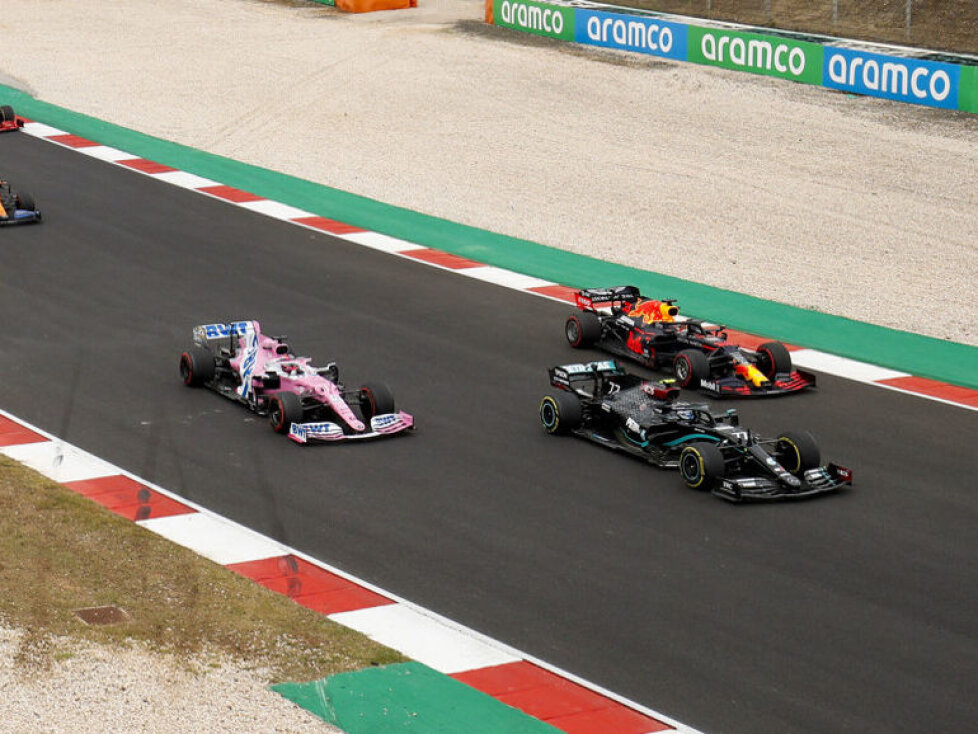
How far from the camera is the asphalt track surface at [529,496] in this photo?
13.8 metres

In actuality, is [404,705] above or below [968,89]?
below

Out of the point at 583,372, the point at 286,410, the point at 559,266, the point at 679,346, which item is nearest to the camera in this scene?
the point at 286,410

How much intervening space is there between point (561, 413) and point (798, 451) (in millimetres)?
3002

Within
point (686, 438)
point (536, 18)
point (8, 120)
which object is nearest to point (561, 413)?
point (686, 438)

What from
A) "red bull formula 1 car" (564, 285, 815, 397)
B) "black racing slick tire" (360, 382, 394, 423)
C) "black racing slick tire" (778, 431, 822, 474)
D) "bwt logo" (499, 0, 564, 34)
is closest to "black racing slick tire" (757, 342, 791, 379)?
"red bull formula 1 car" (564, 285, 815, 397)

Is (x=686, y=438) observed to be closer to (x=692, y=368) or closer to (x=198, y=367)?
(x=692, y=368)

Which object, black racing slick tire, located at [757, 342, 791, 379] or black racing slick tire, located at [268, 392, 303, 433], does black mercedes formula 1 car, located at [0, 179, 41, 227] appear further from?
black racing slick tire, located at [757, 342, 791, 379]

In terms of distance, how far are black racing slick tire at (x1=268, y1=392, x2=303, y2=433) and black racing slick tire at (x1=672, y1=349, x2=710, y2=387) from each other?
17.2ft

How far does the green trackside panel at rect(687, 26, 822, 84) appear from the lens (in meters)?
39.5

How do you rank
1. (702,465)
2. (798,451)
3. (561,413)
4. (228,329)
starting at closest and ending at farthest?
(702,465) < (798,451) < (561,413) < (228,329)

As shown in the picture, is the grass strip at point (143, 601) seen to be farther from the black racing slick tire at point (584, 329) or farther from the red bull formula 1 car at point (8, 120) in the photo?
the red bull formula 1 car at point (8, 120)

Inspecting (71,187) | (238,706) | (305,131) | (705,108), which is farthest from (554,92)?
(238,706)

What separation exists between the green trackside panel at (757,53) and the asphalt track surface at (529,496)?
54.8 feet

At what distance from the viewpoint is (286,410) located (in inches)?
742
